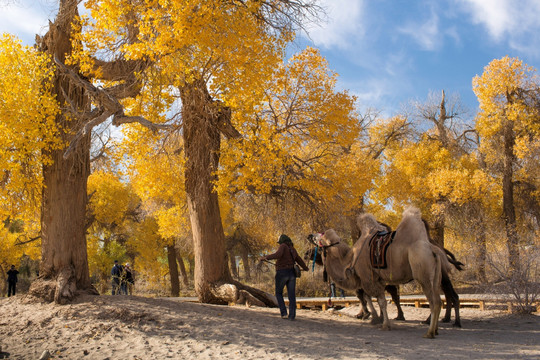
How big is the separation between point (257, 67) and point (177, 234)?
583 inches

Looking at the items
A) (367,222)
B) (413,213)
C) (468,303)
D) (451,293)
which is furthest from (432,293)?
(468,303)

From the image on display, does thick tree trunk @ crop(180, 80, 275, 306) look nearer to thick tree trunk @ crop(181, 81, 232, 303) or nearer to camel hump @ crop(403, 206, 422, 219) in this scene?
thick tree trunk @ crop(181, 81, 232, 303)

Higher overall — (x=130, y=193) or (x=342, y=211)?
(x=130, y=193)

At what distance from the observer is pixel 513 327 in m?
10.4

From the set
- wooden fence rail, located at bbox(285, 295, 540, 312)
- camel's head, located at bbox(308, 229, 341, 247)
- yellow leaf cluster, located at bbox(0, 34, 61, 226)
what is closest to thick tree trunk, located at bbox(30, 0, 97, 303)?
yellow leaf cluster, located at bbox(0, 34, 61, 226)

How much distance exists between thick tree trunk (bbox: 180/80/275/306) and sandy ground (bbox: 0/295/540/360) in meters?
→ 2.53

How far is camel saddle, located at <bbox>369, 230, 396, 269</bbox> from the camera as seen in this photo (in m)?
9.23

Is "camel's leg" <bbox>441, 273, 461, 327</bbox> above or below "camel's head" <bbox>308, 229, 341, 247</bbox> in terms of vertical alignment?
below

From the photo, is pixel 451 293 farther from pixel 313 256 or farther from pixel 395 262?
pixel 313 256

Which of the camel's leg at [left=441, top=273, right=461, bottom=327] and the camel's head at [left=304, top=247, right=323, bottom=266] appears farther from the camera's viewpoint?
the camel's head at [left=304, top=247, right=323, bottom=266]

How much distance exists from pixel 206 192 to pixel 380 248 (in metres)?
5.75

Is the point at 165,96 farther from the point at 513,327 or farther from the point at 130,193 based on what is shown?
the point at 130,193

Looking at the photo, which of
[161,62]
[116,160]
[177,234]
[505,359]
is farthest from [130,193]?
[505,359]

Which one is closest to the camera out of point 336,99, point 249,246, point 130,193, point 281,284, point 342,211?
point 281,284
